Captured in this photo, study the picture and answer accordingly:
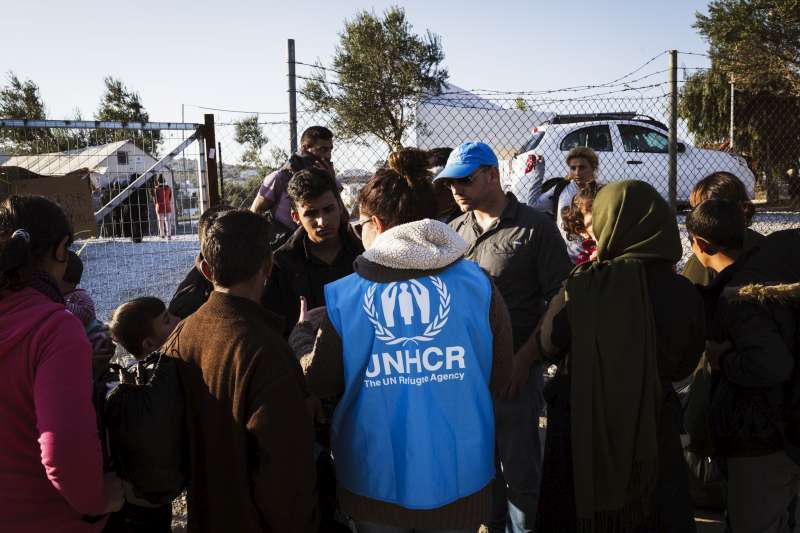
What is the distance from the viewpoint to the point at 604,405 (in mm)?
2203

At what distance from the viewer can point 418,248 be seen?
1.93 m

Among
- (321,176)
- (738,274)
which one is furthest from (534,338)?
(321,176)

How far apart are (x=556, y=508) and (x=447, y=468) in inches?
25.4

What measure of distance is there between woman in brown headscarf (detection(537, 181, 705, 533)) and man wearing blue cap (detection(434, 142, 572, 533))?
25.5 inches

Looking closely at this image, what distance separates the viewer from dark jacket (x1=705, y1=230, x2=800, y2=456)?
2.25 meters

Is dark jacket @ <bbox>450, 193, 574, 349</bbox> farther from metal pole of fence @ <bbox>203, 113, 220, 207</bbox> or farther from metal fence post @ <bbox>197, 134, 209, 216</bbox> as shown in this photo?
metal fence post @ <bbox>197, 134, 209, 216</bbox>

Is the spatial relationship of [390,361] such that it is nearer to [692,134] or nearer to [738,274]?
[738,274]

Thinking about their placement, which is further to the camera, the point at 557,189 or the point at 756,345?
the point at 557,189

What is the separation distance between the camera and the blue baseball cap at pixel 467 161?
3020 millimetres

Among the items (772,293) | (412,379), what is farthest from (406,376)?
(772,293)

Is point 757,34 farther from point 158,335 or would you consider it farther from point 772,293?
point 158,335

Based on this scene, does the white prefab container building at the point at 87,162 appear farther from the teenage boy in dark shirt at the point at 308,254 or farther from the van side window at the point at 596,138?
the van side window at the point at 596,138

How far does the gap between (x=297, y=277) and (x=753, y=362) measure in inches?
71.1

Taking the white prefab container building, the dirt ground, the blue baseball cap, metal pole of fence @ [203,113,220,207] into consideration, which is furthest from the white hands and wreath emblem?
the white prefab container building
